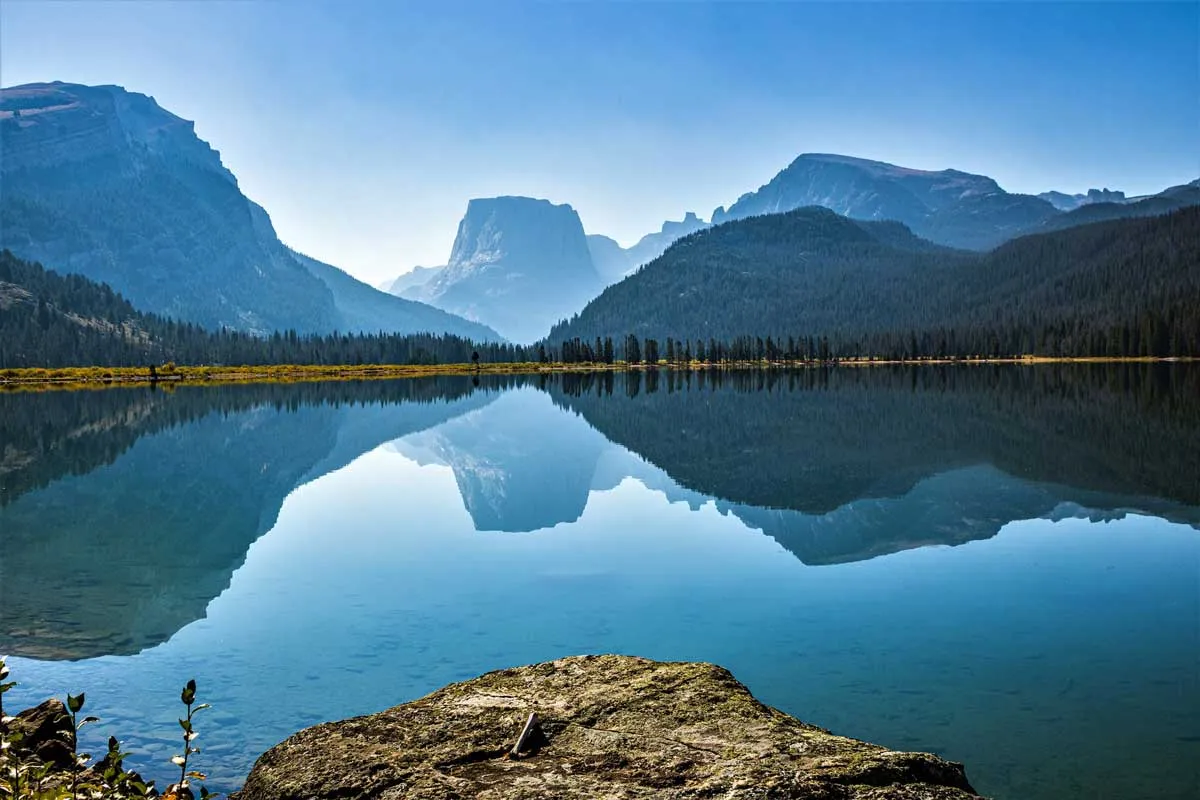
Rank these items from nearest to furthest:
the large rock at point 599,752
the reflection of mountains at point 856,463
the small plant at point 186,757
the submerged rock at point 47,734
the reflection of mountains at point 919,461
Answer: the large rock at point 599,752
the small plant at point 186,757
the submerged rock at point 47,734
the reflection of mountains at point 919,461
the reflection of mountains at point 856,463

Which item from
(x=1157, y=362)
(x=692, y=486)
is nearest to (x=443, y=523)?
(x=692, y=486)

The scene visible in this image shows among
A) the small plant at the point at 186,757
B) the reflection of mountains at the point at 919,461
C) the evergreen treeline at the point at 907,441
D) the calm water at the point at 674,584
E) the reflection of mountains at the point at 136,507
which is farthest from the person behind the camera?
the evergreen treeline at the point at 907,441

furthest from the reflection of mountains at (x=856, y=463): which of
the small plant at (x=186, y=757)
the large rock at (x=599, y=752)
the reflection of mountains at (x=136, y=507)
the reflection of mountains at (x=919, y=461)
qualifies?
the small plant at (x=186, y=757)

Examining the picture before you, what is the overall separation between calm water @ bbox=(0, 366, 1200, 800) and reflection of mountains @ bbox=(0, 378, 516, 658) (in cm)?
19

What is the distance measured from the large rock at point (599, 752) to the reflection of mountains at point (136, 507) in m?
12.9

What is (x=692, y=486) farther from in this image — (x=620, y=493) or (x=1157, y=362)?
(x=1157, y=362)

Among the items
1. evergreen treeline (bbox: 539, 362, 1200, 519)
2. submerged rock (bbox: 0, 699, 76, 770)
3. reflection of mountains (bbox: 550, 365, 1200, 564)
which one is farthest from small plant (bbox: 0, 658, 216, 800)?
evergreen treeline (bbox: 539, 362, 1200, 519)

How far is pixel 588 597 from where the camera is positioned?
67.5 feet

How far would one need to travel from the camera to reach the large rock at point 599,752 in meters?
5.75

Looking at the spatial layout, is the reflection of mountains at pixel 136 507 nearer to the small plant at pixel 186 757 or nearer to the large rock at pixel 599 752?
the small plant at pixel 186 757

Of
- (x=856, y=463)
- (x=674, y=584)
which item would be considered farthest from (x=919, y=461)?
(x=674, y=584)

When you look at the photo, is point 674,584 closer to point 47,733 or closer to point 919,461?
point 47,733

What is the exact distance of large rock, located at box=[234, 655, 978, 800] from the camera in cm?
575

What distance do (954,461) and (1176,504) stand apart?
14.4 metres
